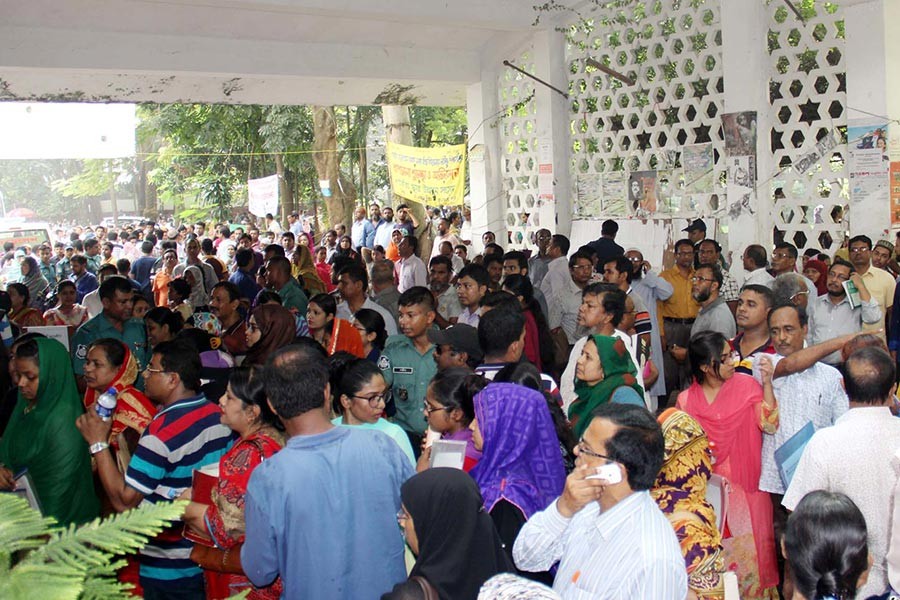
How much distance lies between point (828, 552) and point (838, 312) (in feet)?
12.9

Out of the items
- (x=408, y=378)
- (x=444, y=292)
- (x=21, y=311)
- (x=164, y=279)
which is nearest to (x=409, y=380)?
(x=408, y=378)

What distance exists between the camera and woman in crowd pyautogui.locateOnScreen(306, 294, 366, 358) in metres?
5.17

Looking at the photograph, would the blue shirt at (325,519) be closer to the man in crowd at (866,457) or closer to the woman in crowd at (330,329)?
the man in crowd at (866,457)

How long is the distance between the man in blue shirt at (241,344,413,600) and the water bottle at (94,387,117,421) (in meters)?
1.02

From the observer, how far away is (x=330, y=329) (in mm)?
5438

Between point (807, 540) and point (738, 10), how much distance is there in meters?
8.14

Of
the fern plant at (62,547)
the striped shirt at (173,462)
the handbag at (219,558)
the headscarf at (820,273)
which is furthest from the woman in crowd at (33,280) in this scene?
the fern plant at (62,547)

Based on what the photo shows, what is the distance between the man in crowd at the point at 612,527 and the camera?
2205 mm

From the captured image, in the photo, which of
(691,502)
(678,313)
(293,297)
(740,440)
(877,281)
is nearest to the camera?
(691,502)

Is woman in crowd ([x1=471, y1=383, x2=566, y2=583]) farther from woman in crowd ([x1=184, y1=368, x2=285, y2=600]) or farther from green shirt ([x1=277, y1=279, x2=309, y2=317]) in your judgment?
green shirt ([x1=277, y1=279, x2=309, y2=317])

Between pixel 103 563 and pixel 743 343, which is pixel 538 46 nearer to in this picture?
pixel 743 343

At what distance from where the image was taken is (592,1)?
11.1m

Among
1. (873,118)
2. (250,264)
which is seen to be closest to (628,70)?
(873,118)

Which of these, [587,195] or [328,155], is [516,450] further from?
[328,155]
